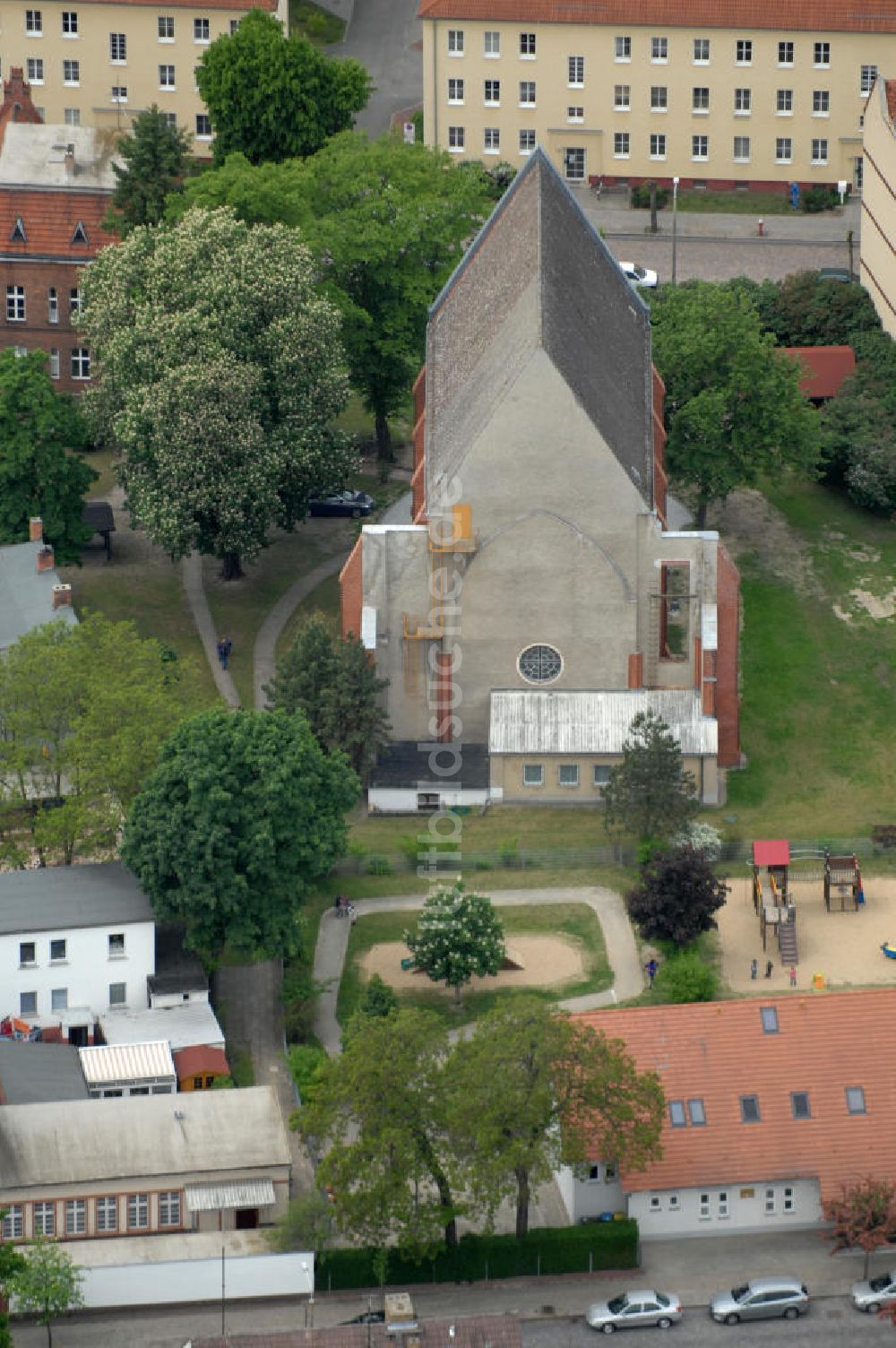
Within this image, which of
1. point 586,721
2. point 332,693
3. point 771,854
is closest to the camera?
point 771,854

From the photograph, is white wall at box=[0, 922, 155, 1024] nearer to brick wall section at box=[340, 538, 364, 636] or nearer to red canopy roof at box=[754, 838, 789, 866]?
brick wall section at box=[340, 538, 364, 636]

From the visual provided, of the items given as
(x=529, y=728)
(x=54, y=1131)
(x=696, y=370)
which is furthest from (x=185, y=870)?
(x=696, y=370)

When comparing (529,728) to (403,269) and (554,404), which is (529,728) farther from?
(403,269)

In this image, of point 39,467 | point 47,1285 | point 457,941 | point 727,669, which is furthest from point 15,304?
point 47,1285

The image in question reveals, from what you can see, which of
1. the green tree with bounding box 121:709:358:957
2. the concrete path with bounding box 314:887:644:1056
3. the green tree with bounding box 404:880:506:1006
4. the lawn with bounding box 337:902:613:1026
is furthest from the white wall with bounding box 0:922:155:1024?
the green tree with bounding box 404:880:506:1006

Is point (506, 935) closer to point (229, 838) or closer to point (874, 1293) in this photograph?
point (229, 838)

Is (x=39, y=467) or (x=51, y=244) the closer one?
(x=39, y=467)

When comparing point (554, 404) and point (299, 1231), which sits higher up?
point (554, 404)
